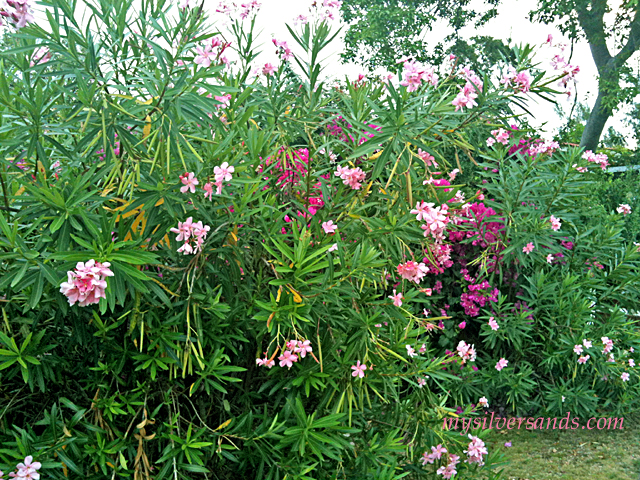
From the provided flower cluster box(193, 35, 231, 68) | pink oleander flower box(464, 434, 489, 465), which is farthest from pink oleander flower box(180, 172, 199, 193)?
pink oleander flower box(464, 434, 489, 465)

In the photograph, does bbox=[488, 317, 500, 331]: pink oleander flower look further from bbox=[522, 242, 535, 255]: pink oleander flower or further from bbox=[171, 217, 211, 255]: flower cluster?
bbox=[171, 217, 211, 255]: flower cluster

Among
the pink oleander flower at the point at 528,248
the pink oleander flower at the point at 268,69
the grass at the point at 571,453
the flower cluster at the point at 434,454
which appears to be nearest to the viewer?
the pink oleander flower at the point at 268,69

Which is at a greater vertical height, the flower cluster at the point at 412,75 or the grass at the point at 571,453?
the flower cluster at the point at 412,75

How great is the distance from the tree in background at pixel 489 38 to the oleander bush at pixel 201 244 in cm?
966

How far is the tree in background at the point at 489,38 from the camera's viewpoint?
1170cm

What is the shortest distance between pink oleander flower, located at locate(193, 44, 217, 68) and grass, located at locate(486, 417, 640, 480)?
2.80 meters

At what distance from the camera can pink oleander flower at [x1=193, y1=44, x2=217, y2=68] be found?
5.08ft

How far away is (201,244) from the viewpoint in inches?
60.7

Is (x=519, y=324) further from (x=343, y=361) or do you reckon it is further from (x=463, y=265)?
(x=343, y=361)

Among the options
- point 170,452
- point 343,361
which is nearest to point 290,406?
point 343,361

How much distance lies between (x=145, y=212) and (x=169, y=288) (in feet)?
0.90

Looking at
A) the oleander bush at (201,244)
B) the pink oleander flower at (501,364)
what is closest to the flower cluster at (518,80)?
the oleander bush at (201,244)

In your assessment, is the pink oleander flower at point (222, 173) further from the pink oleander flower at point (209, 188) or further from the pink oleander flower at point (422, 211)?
the pink oleander flower at point (422, 211)

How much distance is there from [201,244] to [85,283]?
38cm
